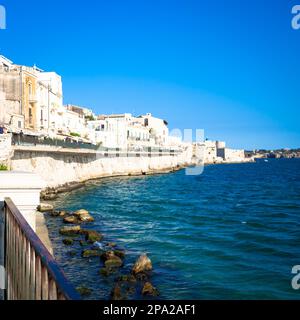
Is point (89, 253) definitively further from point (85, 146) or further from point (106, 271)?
point (85, 146)

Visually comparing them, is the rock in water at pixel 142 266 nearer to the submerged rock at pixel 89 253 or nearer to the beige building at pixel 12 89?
the submerged rock at pixel 89 253

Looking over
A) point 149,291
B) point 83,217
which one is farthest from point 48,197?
point 149,291

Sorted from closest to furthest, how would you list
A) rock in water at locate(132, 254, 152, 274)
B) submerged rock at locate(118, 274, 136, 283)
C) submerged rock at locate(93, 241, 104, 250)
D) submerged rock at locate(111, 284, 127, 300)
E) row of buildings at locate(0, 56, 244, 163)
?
1. submerged rock at locate(111, 284, 127, 300)
2. submerged rock at locate(118, 274, 136, 283)
3. rock in water at locate(132, 254, 152, 274)
4. submerged rock at locate(93, 241, 104, 250)
5. row of buildings at locate(0, 56, 244, 163)

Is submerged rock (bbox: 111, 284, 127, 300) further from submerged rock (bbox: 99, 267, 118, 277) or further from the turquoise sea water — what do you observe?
submerged rock (bbox: 99, 267, 118, 277)

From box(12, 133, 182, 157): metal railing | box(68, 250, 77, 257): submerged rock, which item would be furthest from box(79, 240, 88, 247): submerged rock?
box(12, 133, 182, 157): metal railing

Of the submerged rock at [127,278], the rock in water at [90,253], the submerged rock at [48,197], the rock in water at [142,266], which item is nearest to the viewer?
the submerged rock at [127,278]

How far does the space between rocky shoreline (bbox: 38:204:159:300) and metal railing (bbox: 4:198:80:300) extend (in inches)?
259

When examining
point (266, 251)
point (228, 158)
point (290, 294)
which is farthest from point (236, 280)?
point (228, 158)

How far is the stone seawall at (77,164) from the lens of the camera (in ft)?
110

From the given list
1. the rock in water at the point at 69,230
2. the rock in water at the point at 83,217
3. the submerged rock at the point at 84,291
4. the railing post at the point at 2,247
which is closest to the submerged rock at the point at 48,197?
the rock in water at the point at 83,217

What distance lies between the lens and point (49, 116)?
5312 cm

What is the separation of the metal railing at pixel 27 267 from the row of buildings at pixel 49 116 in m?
31.1

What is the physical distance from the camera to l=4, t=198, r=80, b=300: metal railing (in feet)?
7.81

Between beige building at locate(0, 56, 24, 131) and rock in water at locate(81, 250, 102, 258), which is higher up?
beige building at locate(0, 56, 24, 131)
